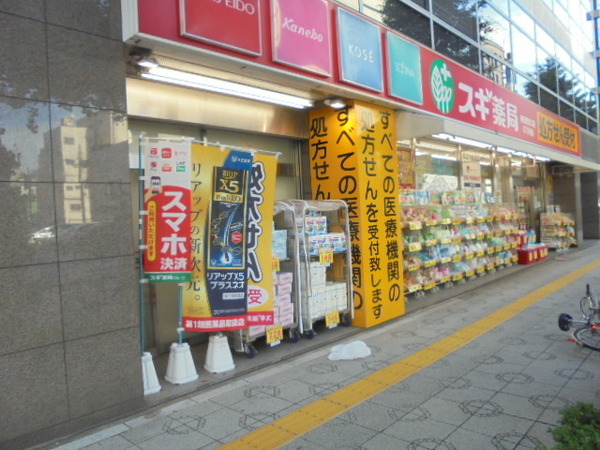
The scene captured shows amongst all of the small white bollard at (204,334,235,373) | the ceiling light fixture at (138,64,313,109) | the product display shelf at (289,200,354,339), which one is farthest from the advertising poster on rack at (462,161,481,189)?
the small white bollard at (204,334,235,373)

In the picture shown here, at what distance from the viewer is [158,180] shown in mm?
4418

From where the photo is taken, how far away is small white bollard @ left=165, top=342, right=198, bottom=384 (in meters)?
4.70

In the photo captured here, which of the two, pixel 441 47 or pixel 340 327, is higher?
pixel 441 47

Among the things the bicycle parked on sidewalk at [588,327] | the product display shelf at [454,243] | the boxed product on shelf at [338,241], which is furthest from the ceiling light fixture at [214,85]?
the bicycle parked on sidewalk at [588,327]

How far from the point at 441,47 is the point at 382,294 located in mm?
5889

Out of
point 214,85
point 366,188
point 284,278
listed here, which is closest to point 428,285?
point 366,188

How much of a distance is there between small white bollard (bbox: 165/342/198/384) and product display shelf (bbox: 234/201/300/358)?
83cm

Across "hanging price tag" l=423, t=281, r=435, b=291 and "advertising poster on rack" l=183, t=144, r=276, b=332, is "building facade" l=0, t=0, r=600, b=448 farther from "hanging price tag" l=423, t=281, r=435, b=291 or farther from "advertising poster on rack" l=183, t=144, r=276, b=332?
"hanging price tag" l=423, t=281, r=435, b=291

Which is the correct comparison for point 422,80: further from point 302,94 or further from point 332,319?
point 332,319

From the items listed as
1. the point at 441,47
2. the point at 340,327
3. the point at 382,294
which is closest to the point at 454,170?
the point at 441,47

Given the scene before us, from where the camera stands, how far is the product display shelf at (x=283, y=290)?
548 cm

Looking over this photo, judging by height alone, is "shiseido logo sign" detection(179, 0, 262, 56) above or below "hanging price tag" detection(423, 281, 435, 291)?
above

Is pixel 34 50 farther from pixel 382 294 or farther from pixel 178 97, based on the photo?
pixel 382 294

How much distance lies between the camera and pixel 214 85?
5332 millimetres
